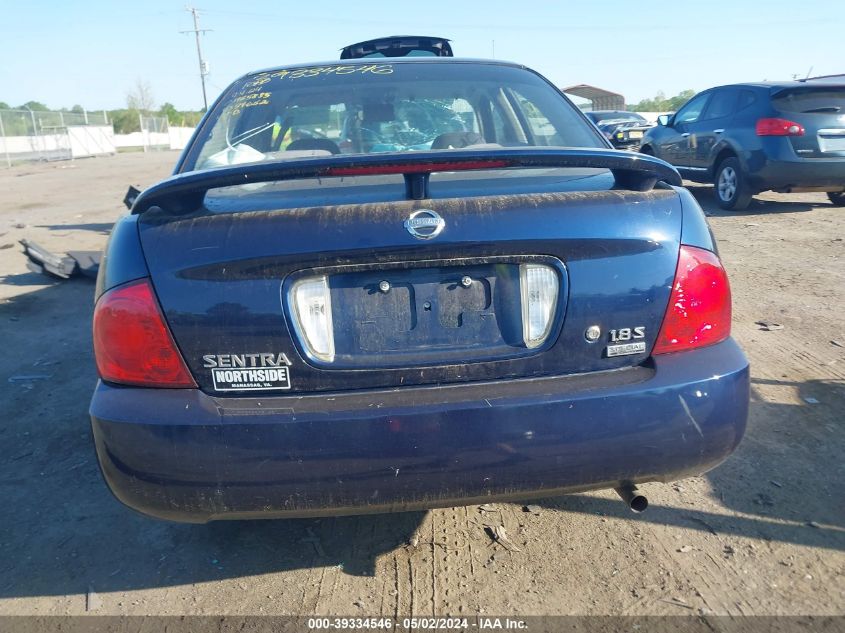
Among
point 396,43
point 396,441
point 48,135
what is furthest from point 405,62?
point 48,135

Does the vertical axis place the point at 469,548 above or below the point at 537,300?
below

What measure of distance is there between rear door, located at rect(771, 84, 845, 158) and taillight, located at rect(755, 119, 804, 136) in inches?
1.7

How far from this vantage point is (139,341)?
187 cm

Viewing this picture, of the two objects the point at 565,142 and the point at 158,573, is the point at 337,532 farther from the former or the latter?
the point at 565,142

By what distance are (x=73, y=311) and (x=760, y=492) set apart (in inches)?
206

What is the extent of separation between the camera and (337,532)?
2598 mm


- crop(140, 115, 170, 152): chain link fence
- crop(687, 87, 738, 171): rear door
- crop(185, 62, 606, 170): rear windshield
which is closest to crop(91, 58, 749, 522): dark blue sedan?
crop(185, 62, 606, 170): rear windshield

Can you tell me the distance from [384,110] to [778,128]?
7189 millimetres

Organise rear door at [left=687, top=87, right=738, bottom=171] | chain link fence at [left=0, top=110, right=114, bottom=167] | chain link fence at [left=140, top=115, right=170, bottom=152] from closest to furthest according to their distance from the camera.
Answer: rear door at [left=687, top=87, right=738, bottom=171] → chain link fence at [left=0, top=110, right=114, bottom=167] → chain link fence at [left=140, top=115, right=170, bottom=152]

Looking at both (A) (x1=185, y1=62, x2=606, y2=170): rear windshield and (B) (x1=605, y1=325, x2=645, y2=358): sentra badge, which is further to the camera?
(A) (x1=185, y1=62, x2=606, y2=170): rear windshield

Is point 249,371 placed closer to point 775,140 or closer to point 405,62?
point 405,62

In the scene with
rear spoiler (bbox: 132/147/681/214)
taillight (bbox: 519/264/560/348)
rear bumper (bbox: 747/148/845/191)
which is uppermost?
rear spoiler (bbox: 132/147/681/214)

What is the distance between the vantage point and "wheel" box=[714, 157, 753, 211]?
8.93 metres

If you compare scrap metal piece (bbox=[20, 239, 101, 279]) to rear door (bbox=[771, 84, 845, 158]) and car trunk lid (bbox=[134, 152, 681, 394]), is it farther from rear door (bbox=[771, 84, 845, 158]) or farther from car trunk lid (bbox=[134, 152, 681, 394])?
rear door (bbox=[771, 84, 845, 158])
